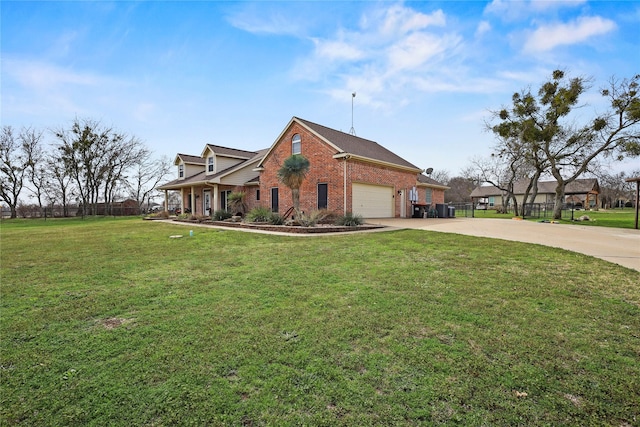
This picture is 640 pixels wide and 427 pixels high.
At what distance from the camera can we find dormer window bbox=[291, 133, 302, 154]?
18.3 metres

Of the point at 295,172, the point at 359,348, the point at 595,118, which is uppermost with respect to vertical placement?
the point at 595,118

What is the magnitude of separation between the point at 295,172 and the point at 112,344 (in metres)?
11.6

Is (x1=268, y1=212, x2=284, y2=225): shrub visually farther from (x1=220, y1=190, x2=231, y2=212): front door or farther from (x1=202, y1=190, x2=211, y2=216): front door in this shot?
(x1=202, y1=190, x2=211, y2=216): front door

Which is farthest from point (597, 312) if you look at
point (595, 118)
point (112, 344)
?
point (595, 118)

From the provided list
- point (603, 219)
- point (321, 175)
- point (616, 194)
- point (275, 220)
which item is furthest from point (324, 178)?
point (616, 194)

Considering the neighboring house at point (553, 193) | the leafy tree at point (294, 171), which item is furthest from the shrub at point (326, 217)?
the neighboring house at point (553, 193)

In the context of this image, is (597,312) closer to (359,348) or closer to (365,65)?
(359,348)

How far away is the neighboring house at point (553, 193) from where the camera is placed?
152 feet

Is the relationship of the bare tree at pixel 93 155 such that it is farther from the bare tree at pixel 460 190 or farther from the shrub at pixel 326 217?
the bare tree at pixel 460 190

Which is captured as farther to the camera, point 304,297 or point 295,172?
point 295,172

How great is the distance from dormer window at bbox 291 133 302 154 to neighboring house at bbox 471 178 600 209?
3817 cm

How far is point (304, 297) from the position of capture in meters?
4.16

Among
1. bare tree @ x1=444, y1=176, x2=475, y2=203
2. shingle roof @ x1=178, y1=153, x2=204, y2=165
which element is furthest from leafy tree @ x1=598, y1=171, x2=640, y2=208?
shingle roof @ x1=178, y1=153, x2=204, y2=165

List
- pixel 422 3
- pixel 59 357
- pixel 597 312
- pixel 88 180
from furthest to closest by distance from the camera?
pixel 88 180, pixel 422 3, pixel 597 312, pixel 59 357
